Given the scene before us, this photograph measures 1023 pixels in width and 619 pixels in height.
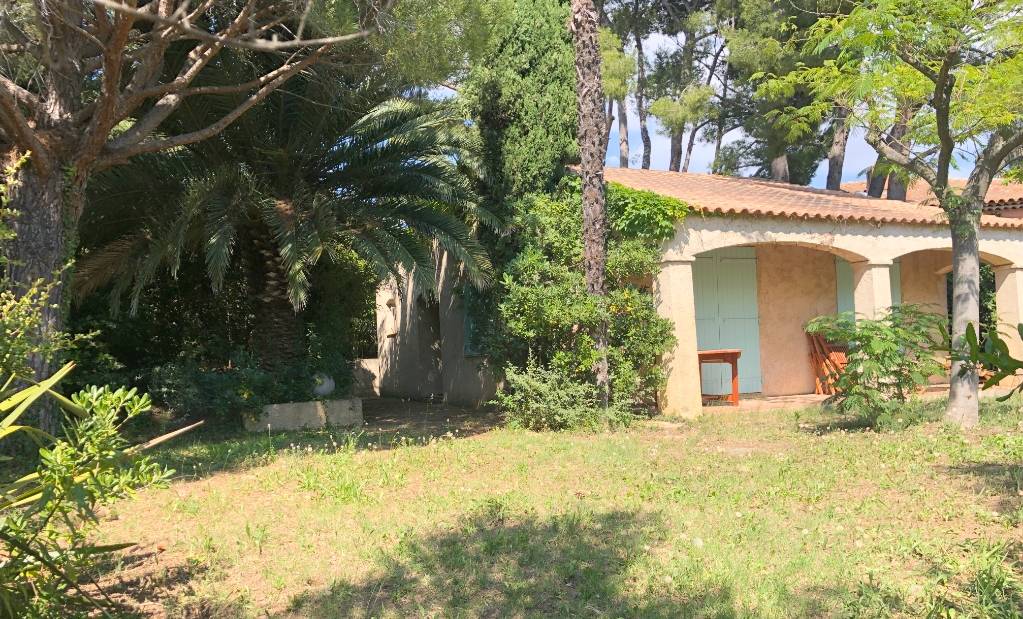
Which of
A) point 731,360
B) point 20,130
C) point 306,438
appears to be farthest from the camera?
point 731,360

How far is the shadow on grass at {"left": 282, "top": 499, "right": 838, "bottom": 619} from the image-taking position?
3896mm

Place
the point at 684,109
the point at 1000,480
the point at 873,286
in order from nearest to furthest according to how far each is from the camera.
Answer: the point at 1000,480 → the point at 873,286 → the point at 684,109

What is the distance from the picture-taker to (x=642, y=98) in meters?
22.4

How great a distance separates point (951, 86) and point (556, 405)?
18.3 feet

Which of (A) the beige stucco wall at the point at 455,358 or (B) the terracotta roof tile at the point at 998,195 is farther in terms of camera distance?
(B) the terracotta roof tile at the point at 998,195

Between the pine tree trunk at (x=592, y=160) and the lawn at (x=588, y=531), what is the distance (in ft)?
7.35

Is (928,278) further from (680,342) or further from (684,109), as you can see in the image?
(680,342)

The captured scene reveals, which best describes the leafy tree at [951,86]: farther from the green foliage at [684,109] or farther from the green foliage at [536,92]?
the green foliage at [684,109]

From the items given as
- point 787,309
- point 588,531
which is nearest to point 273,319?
point 588,531

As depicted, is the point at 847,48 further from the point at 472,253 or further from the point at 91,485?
the point at 91,485

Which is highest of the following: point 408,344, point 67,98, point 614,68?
point 614,68

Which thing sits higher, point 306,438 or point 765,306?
point 765,306

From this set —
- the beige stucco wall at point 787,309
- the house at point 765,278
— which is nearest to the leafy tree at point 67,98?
the house at point 765,278

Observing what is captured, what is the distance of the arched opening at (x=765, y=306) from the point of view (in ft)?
42.3
